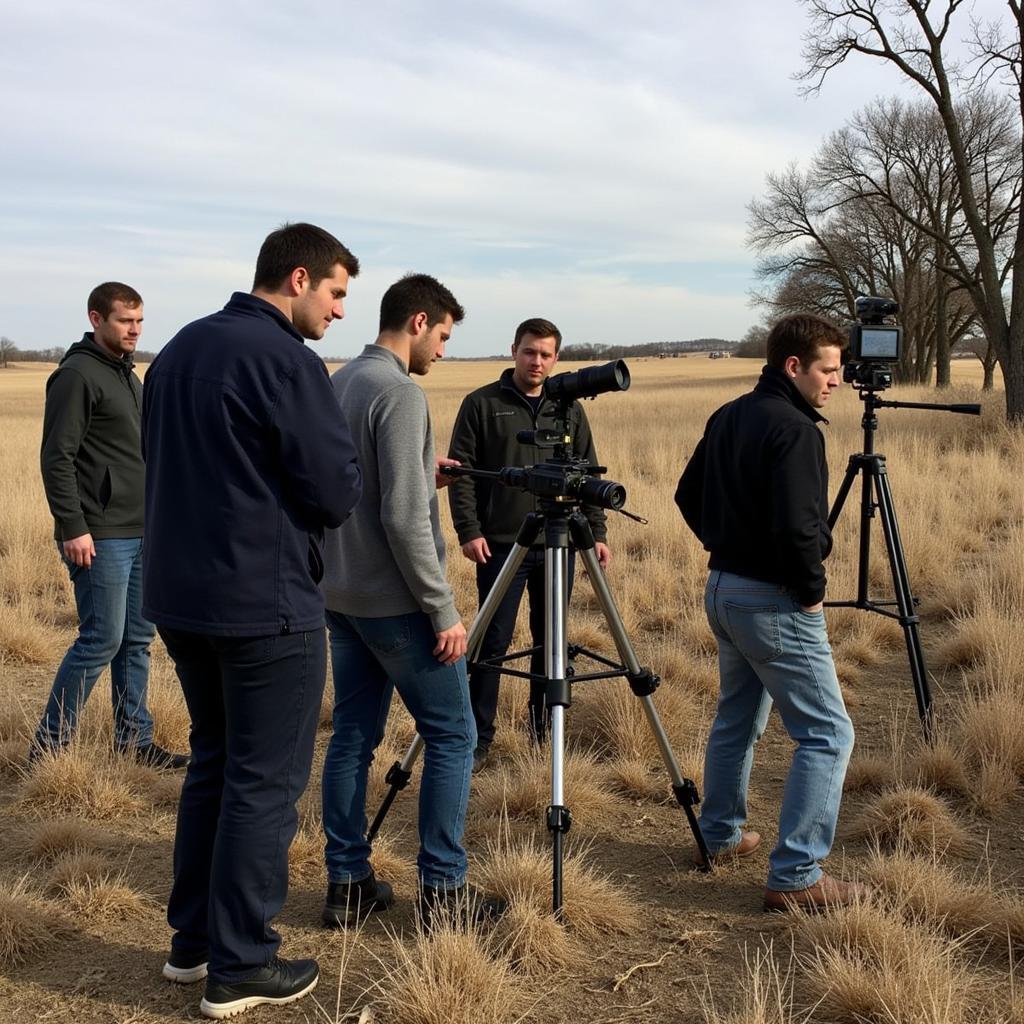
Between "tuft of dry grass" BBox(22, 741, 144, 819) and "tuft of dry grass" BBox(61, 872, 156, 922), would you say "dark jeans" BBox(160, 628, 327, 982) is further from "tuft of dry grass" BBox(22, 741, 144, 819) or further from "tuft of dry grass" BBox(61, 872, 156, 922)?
"tuft of dry grass" BBox(22, 741, 144, 819)

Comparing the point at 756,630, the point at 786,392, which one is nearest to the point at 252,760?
the point at 756,630

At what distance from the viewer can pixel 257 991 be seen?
2561 mm

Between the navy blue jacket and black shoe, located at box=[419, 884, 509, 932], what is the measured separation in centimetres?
104

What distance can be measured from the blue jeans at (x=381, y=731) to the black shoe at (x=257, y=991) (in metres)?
0.50

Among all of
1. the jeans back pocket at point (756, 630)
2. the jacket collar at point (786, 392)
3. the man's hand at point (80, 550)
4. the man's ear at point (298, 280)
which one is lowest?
the jeans back pocket at point (756, 630)

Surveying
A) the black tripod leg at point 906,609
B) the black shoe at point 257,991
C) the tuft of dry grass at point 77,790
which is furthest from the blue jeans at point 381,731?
the black tripod leg at point 906,609

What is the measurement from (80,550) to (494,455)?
1.94m

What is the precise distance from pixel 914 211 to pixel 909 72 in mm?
17627

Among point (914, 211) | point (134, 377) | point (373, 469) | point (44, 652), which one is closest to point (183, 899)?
point (373, 469)

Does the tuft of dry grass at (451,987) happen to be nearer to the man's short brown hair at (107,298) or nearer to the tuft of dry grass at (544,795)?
the tuft of dry grass at (544,795)

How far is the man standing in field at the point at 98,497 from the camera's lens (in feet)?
13.9

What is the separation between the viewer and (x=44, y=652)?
6281 millimetres

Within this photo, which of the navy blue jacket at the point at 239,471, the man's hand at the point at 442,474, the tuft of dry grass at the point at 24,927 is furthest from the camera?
the man's hand at the point at 442,474

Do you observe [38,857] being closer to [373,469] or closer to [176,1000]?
[176,1000]
